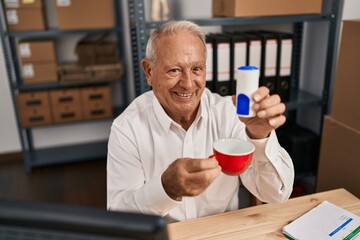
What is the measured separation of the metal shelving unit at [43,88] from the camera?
2.76 metres

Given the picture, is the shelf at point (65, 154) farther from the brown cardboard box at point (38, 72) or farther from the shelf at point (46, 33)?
the shelf at point (46, 33)

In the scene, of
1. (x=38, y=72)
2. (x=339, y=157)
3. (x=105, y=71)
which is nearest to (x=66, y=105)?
(x=38, y=72)

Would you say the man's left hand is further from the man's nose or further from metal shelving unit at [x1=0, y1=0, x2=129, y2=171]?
metal shelving unit at [x1=0, y1=0, x2=129, y2=171]

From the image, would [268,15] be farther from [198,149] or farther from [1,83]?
[1,83]

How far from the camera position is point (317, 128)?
7.13 ft

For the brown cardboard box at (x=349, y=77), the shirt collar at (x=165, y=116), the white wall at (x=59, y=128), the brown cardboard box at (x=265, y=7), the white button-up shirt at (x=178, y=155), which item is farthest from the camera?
the white wall at (x=59, y=128)

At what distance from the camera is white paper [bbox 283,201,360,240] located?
926 mm

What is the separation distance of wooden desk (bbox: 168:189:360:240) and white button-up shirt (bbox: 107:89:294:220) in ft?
0.17

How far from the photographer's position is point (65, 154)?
3266 mm

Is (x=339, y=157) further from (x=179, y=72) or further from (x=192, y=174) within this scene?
(x=192, y=174)

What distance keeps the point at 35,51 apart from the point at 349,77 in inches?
90.0

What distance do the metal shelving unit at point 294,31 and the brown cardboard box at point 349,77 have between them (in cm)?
42

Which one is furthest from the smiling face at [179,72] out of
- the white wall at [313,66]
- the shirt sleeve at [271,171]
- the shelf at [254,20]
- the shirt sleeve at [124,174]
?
the white wall at [313,66]

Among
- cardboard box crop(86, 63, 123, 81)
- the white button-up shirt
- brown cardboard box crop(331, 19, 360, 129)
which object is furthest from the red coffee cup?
cardboard box crop(86, 63, 123, 81)
